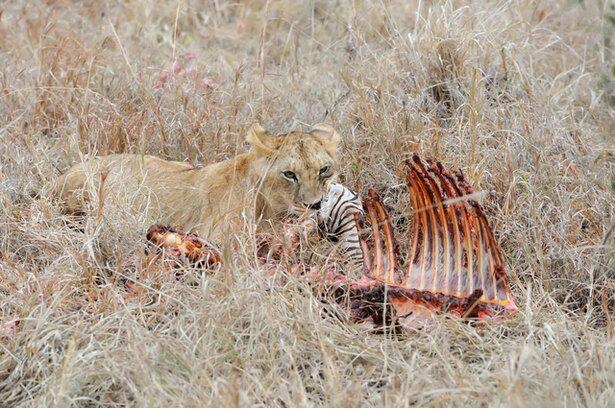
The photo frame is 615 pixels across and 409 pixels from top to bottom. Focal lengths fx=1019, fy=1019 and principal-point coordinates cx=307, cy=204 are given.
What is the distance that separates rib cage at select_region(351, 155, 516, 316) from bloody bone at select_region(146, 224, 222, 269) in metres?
0.66

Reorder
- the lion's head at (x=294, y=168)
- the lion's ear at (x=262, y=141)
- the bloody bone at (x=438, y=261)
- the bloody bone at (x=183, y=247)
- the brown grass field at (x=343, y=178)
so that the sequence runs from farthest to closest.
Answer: the lion's ear at (x=262, y=141) → the lion's head at (x=294, y=168) → the bloody bone at (x=183, y=247) → the bloody bone at (x=438, y=261) → the brown grass field at (x=343, y=178)

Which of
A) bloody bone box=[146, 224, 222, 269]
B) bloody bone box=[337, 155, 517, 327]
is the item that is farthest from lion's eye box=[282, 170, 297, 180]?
bloody bone box=[146, 224, 222, 269]

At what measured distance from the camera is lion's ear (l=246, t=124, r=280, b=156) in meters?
4.84

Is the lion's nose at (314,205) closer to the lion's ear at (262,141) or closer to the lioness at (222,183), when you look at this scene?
the lioness at (222,183)

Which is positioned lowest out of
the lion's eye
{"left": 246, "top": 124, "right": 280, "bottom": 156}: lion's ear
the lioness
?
the lioness

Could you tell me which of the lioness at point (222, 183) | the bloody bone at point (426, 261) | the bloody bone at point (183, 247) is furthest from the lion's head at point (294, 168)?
the bloody bone at point (183, 247)

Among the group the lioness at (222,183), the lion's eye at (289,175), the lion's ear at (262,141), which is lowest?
the lioness at (222,183)

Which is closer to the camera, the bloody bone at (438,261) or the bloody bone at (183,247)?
the bloody bone at (438,261)

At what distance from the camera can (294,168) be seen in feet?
15.3

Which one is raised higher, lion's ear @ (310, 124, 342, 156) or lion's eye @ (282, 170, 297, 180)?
lion's ear @ (310, 124, 342, 156)

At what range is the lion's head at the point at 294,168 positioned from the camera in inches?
183

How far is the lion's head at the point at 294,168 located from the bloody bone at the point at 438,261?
30 cm

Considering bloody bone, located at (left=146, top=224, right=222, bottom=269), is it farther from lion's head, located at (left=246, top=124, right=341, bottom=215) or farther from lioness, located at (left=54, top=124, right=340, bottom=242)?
lion's head, located at (left=246, top=124, right=341, bottom=215)

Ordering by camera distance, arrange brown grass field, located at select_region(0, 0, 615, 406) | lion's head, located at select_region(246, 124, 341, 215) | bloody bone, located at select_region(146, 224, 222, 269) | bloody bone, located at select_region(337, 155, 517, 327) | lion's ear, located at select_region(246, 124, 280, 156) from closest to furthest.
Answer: brown grass field, located at select_region(0, 0, 615, 406) < bloody bone, located at select_region(337, 155, 517, 327) < bloody bone, located at select_region(146, 224, 222, 269) < lion's head, located at select_region(246, 124, 341, 215) < lion's ear, located at select_region(246, 124, 280, 156)
